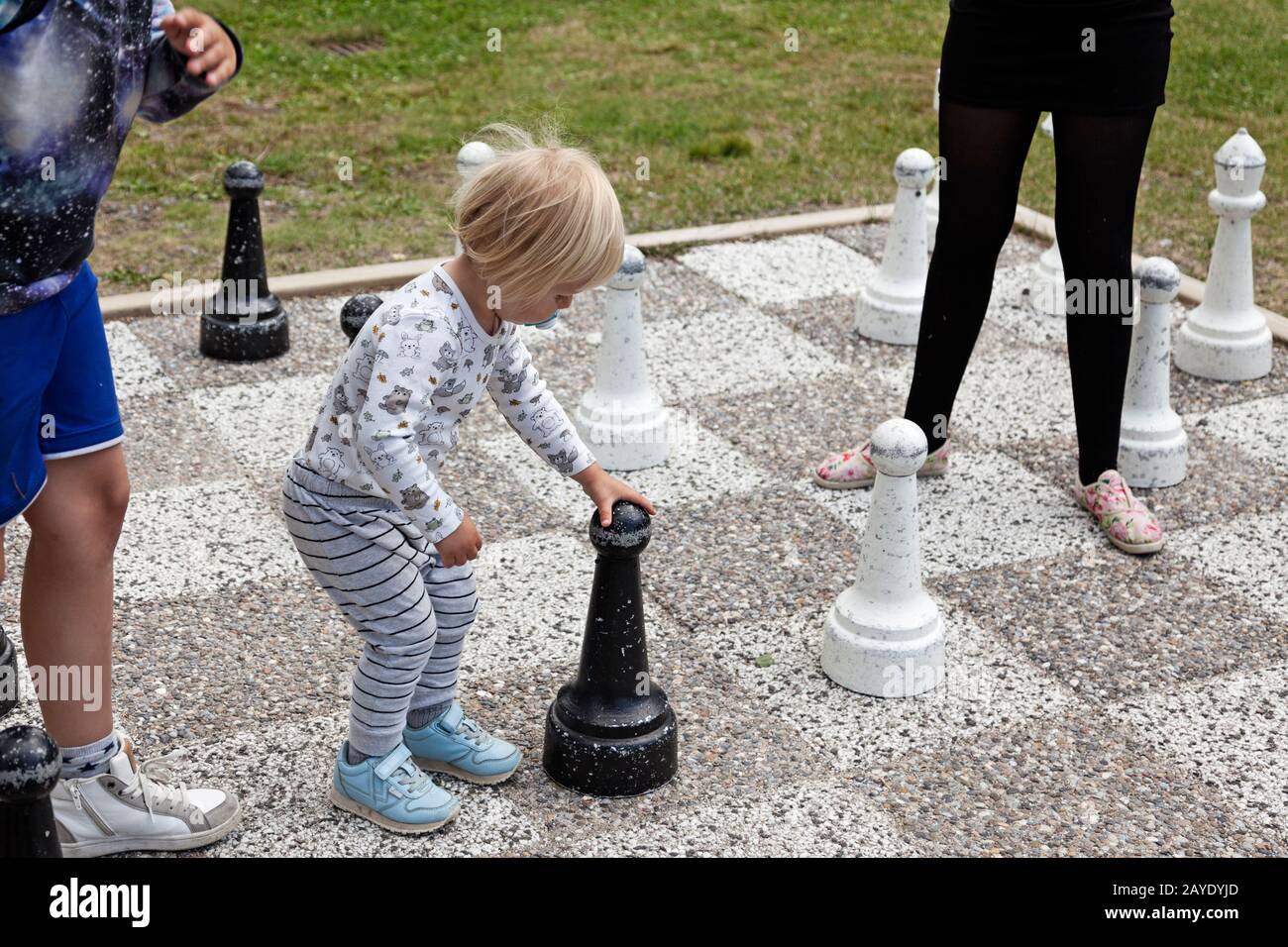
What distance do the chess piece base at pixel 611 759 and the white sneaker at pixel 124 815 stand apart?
0.65m

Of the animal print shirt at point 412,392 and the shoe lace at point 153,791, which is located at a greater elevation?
the animal print shirt at point 412,392

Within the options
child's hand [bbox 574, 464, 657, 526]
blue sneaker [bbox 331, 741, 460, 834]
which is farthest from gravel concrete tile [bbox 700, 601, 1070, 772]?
blue sneaker [bbox 331, 741, 460, 834]

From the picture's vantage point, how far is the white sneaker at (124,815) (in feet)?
8.71

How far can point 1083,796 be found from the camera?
2932 millimetres

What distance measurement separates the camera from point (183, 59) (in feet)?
7.93

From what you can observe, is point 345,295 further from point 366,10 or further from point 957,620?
point 366,10

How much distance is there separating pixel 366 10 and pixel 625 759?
24.8ft

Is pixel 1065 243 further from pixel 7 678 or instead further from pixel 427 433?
pixel 7 678

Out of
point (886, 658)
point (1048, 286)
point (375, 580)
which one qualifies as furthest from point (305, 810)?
point (1048, 286)

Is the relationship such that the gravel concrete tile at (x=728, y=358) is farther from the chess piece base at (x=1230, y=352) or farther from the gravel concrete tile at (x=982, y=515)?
the chess piece base at (x=1230, y=352)

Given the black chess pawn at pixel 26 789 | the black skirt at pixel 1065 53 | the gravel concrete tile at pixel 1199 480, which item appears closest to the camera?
the black chess pawn at pixel 26 789

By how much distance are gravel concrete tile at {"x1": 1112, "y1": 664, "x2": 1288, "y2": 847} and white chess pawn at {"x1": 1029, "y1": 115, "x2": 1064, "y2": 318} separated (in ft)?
7.45

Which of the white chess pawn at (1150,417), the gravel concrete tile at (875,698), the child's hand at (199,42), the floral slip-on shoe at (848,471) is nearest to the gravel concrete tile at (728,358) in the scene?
the floral slip-on shoe at (848,471)
